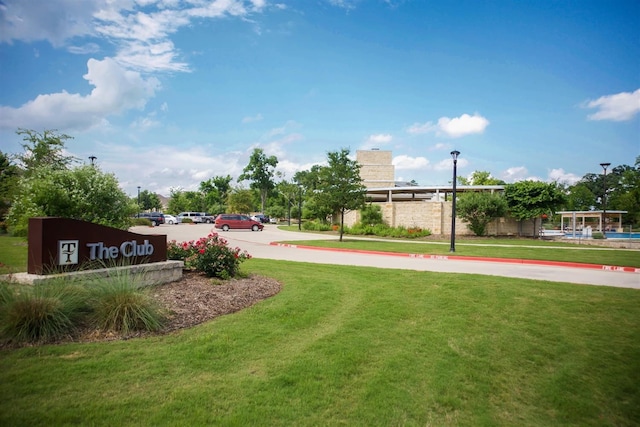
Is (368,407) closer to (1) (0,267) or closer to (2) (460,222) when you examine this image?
(1) (0,267)

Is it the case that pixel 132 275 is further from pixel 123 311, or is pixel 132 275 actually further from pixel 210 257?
pixel 123 311

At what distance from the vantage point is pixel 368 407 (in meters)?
3.65

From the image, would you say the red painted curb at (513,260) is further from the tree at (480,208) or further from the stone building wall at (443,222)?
Answer: the stone building wall at (443,222)

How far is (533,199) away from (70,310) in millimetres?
33364

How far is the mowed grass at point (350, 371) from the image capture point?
3439 millimetres

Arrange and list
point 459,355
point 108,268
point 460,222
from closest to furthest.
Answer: point 459,355 < point 108,268 < point 460,222

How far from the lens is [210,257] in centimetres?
850

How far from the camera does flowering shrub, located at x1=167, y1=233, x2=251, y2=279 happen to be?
852 cm

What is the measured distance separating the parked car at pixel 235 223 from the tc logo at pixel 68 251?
1309 inches

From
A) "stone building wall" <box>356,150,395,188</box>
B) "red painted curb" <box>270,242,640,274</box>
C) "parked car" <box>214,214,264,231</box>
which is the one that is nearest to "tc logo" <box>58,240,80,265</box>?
"red painted curb" <box>270,242,640,274</box>

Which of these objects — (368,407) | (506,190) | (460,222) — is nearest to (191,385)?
(368,407)

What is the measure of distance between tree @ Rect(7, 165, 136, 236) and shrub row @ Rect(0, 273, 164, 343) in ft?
32.0

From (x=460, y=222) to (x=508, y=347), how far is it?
2903 cm

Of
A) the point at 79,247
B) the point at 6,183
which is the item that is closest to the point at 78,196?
the point at 79,247
